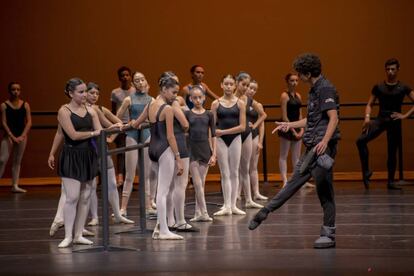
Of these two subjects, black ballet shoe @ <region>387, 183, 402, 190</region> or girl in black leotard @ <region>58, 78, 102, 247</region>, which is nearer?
girl in black leotard @ <region>58, 78, 102, 247</region>

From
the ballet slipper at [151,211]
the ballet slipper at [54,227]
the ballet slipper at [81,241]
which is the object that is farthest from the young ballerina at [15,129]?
the ballet slipper at [81,241]

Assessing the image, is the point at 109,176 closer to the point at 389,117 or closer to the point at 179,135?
the point at 179,135

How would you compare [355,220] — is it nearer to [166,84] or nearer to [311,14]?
[166,84]

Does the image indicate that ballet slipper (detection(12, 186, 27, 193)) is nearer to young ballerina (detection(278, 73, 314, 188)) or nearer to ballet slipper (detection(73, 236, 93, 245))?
young ballerina (detection(278, 73, 314, 188))

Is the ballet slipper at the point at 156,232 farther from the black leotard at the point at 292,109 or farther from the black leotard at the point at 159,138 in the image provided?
the black leotard at the point at 292,109

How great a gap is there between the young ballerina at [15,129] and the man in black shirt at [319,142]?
6.33 m

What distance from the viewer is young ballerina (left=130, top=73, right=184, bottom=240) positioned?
872 centimetres

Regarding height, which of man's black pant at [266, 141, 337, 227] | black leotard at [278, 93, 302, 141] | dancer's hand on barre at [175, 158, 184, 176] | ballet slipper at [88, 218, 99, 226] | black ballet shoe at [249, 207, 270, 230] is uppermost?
black leotard at [278, 93, 302, 141]

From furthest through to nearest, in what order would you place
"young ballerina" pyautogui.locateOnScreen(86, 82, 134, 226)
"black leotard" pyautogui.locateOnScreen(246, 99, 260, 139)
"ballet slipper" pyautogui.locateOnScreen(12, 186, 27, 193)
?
"ballet slipper" pyautogui.locateOnScreen(12, 186, 27, 193) < "black leotard" pyautogui.locateOnScreen(246, 99, 260, 139) < "young ballerina" pyautogui.locateOnScreen(86, 82, 134, 226)

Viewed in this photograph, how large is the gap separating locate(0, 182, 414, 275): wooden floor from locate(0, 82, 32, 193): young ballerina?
2.07 metres

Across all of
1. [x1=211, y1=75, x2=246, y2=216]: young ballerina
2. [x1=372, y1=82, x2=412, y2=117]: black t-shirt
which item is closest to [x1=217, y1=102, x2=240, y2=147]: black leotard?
[x1=211, y1=75, x2=246, y2=216]: young ballerina

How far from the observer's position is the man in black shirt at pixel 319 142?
316 inches

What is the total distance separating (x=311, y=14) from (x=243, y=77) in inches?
187

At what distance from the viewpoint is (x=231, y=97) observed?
1105 centimetres
